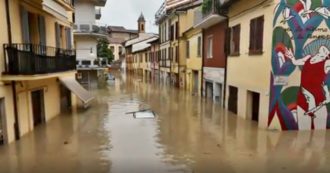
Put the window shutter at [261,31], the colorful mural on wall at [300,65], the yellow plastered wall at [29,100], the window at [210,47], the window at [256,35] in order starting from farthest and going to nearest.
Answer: the window at [210,47], the window at [256,35], the window shutter at [261,31], the colorful mural on wall at [300,65], the yellow plastered wall at [29,100]

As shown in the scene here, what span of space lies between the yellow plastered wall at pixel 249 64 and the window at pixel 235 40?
26 cm

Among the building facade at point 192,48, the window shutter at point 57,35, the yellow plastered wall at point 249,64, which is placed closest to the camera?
the yellow plastered wall at point 249,64

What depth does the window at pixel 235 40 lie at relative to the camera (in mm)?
15555

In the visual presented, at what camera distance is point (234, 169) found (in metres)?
7.91

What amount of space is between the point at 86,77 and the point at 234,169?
2607cm

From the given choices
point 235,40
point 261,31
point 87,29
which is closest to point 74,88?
point 235,40

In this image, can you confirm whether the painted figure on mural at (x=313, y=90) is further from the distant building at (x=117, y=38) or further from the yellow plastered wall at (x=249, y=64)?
the distant building at (x=117, y=38)

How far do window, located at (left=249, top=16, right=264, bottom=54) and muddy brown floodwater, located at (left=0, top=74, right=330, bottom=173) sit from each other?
3.51 meters

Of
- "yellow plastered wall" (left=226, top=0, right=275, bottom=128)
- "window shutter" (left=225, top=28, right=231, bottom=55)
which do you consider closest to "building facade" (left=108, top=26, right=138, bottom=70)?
"window shutter" (left=225, top=28, right=231, bottom=55)

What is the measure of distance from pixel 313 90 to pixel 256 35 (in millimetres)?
3438

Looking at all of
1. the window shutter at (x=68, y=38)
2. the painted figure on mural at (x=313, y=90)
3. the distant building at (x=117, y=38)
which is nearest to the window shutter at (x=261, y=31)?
the painted figure on mural at (x=313, y=90)

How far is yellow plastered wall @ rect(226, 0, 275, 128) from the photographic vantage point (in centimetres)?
1204

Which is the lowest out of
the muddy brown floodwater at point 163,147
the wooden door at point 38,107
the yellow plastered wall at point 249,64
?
the muddy brown floodwater at point 163,147

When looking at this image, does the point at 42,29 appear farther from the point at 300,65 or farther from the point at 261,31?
the point at 300,65
